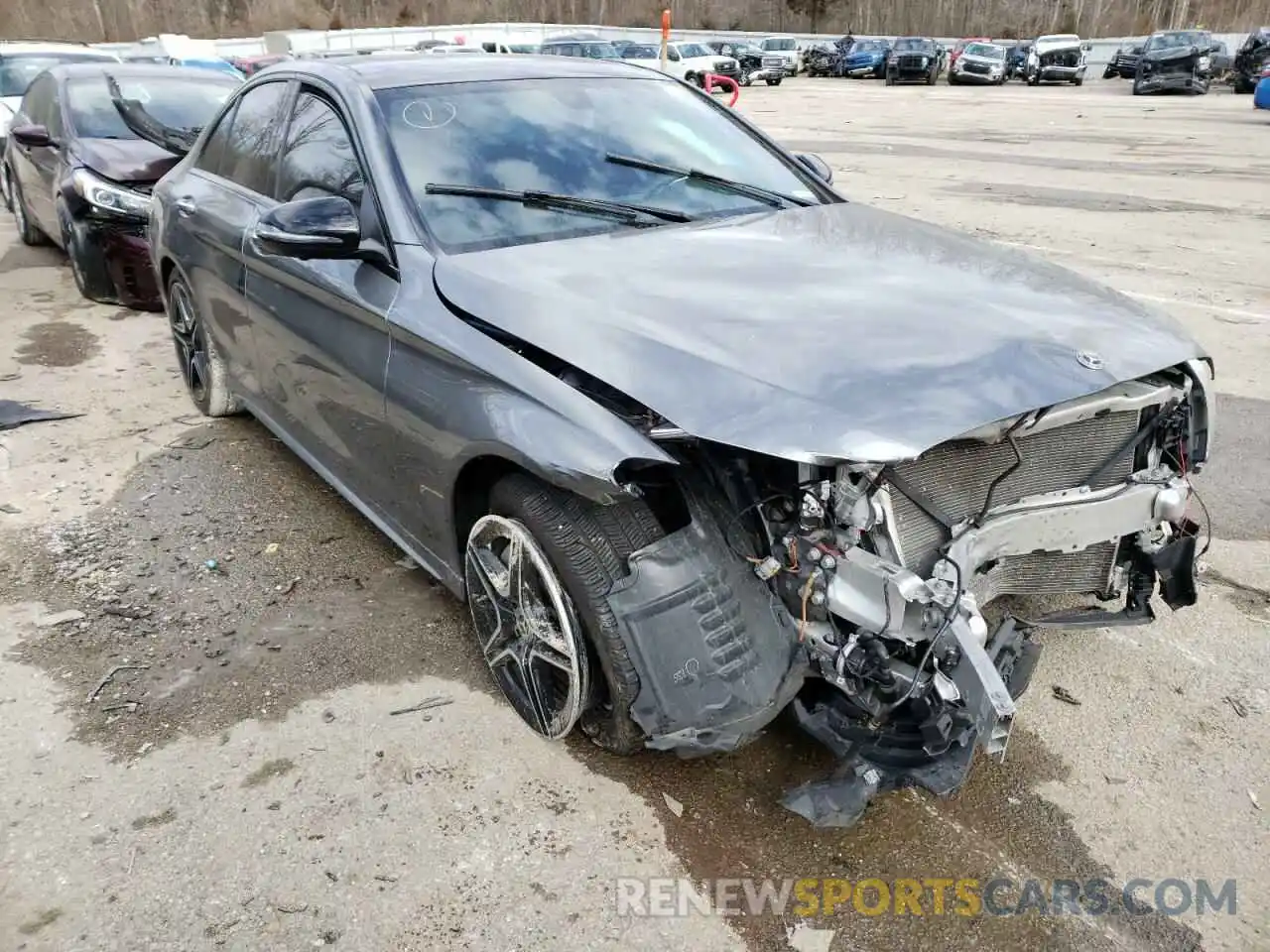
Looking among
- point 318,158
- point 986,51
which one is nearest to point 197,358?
point 318,158

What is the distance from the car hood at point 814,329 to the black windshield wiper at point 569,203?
11 cm

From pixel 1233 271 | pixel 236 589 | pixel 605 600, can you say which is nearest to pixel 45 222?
pixel 236 589

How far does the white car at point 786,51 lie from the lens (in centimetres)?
3641

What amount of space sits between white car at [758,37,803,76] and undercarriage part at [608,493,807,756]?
37.0 metres

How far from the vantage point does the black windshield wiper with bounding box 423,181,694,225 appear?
296 centimetres

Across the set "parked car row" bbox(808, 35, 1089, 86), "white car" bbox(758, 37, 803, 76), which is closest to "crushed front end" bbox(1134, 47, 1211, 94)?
"parked car row" bbox(808, 35, 1089, 86)

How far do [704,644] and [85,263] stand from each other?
6.64 meters

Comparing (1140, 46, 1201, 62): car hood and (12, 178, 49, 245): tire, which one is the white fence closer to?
(1140, 46, 1201, 62): car hood

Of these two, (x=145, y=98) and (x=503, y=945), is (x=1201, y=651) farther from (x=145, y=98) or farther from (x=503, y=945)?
(x=145, y=98)

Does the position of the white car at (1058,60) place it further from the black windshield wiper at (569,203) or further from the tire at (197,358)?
the black windshield wiper at (569,203)

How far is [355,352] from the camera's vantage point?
3.03 metres

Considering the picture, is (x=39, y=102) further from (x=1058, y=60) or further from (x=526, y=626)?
(x=1058, y=60)

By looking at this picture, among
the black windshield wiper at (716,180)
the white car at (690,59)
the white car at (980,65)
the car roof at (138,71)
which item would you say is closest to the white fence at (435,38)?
the white car at (690,59)

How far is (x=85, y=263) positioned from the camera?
6996 mm
